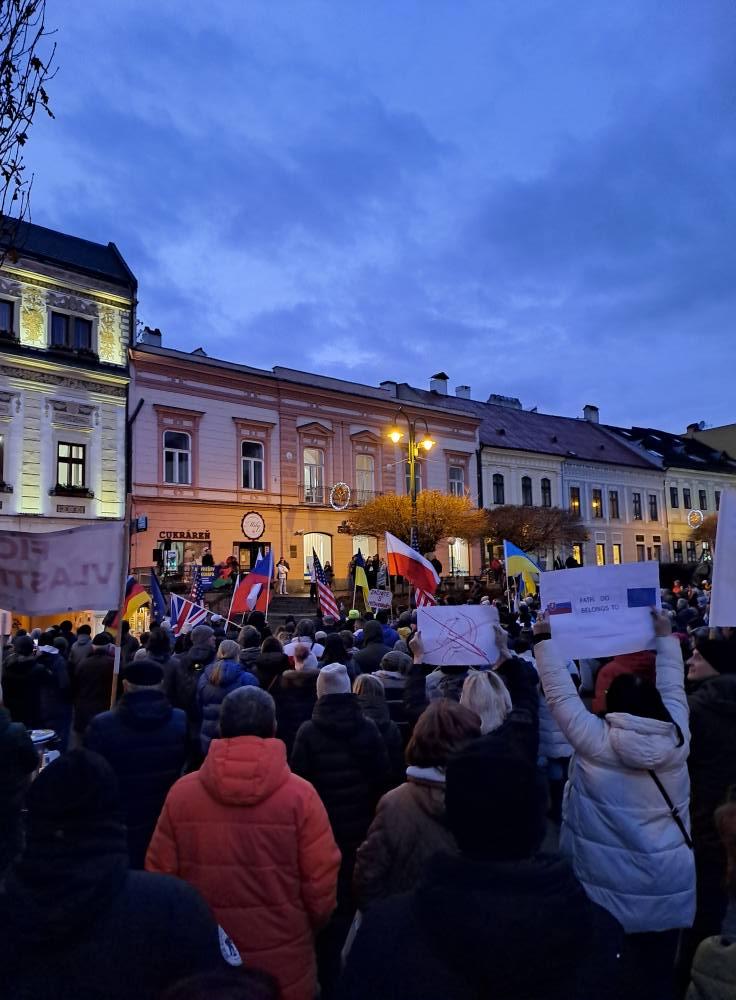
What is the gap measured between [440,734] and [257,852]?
0.89 meters

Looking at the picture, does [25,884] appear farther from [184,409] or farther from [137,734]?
[184,409]

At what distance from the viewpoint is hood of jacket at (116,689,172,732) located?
14.3 ft

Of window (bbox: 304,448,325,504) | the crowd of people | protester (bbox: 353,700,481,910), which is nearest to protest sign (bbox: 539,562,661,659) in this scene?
the crowd of people

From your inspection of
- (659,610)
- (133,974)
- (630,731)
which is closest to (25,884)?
(133,974)

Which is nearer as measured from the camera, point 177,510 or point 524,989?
point 524,989

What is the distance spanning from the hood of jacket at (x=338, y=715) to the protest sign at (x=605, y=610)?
1.17 m

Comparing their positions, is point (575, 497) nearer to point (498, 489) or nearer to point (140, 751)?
point (498, 489)

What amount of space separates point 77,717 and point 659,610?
5689mm

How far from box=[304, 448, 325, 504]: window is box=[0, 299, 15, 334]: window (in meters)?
12.5

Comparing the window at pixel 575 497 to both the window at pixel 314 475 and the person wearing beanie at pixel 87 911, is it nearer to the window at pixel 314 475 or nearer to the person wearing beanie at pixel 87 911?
the window at pixel 314 475

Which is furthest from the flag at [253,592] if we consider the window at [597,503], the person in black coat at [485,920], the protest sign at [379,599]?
the window at [597,503]

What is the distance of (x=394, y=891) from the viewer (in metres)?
3.12

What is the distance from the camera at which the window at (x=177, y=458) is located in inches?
1089

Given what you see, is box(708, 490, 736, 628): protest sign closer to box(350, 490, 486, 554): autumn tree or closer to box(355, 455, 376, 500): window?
box(350, 490, 486, 554): autumn tree
